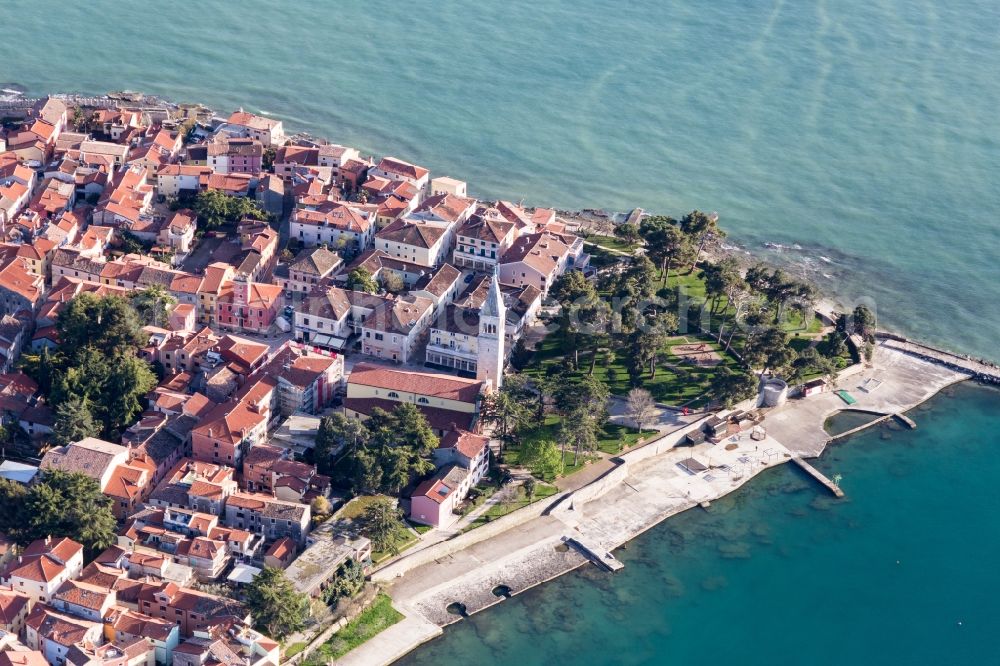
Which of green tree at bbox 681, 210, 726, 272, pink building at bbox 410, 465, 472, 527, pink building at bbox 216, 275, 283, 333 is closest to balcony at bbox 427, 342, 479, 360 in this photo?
pink building at bbox 410, 465, 472, 527

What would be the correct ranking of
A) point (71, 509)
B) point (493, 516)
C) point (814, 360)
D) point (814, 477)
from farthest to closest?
point (814, 360) < point (814, 477) < point (493, 516) < point (71, 509)

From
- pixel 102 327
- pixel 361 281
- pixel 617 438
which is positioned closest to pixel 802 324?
pixel 617 438

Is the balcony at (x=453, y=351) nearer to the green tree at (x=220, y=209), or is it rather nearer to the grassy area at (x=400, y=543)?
the grassy area at (x=400, y=543)

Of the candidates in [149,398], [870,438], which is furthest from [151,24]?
[870,438]

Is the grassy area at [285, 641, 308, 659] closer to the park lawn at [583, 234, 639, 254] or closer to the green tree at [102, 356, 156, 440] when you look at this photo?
the green tree at [102, 356, 156, 440]

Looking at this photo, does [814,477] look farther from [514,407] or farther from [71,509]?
[71,509]
